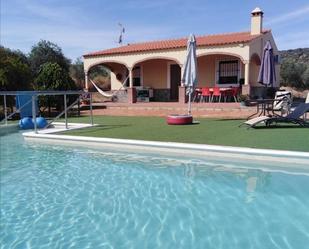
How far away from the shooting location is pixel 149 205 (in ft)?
16.8

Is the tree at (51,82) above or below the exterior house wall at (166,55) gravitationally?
below

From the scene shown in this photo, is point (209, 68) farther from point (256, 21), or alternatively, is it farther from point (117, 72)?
point (117, 72)

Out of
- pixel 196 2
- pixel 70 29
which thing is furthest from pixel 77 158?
pixel 70 29

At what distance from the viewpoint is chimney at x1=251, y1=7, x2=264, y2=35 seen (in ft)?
65.9

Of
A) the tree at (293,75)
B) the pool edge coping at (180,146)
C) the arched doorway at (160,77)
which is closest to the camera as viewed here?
the pool edge coping at (180,146)

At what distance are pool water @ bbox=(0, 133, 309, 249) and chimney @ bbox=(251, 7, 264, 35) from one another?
1542 centimetres

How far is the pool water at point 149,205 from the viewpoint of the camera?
400 cm

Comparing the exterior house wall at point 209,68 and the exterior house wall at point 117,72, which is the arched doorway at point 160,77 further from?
the exterior house wall at point 209,68

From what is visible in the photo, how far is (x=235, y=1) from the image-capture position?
19188 mm

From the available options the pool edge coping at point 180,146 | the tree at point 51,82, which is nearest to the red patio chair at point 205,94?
the tree at point 51,82

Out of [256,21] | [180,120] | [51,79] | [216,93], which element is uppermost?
[256,21]

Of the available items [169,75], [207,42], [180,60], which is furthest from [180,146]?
[169,75]

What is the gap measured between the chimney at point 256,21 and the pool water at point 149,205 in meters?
15.4

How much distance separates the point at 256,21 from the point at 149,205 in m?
18.2
